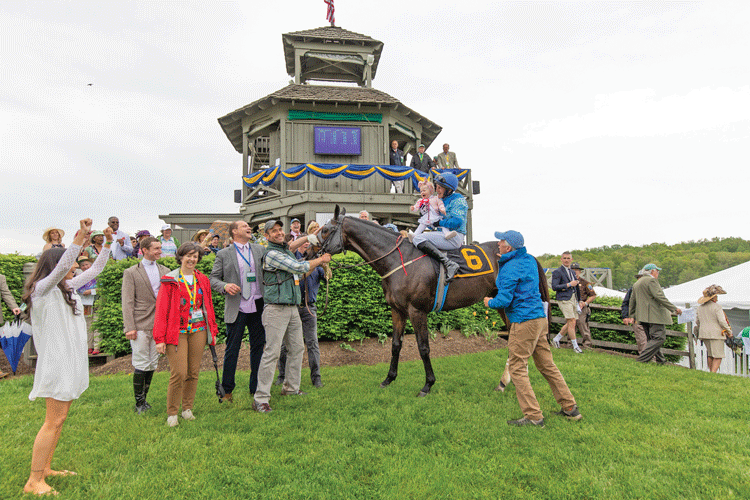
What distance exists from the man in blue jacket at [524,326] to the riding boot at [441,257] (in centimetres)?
127

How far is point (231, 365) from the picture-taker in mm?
5344

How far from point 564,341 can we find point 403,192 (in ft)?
27.3

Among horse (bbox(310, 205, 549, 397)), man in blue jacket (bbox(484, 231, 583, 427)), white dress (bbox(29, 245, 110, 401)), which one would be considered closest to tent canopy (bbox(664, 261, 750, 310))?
horse (bbox(310, 205, 549, 397))

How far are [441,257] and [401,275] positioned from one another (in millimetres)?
662

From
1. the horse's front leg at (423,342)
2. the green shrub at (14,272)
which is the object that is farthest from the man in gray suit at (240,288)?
the green shrub at (14,272)

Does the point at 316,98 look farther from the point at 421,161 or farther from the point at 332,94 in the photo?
the point at 421,161

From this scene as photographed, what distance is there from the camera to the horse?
5.81 metres

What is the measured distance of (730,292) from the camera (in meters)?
16.1

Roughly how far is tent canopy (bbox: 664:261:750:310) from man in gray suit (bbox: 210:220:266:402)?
17335 mm

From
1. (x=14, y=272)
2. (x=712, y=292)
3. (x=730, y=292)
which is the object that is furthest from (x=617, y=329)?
(x=14, y=272)

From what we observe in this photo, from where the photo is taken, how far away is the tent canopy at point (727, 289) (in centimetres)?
1552

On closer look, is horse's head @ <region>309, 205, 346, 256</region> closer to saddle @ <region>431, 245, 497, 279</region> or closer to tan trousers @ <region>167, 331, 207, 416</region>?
saddle @ <region>431, 245, 497, 279</region>

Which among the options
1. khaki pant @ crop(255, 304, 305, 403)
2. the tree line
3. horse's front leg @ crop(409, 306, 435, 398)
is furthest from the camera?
the tree line

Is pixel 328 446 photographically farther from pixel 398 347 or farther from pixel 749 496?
pixel 749 496
